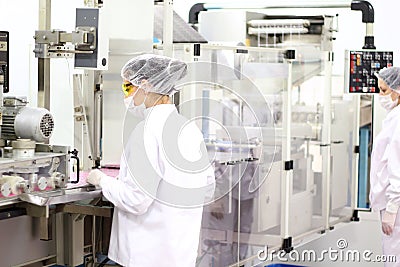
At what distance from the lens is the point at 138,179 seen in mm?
2775

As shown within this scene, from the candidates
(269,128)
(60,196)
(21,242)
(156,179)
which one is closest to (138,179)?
(156,179)

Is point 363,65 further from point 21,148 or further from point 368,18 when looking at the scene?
point 21,148

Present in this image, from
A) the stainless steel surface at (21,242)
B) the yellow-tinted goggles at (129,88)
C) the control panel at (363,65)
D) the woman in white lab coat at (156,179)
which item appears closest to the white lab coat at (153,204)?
the woman in white lab coat at (156,179)

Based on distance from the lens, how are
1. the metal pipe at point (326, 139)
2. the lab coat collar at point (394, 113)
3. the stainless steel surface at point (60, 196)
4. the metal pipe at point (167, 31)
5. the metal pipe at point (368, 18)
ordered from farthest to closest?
the metal pipe at point (368, 18)
the metal pipe at point (326, 139)
the lab coat collar at point (394, 113)
the metal pipe at point (167, 31)
the stainless steel surface at point (60, 196)

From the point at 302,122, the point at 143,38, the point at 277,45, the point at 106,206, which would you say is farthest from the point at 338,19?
the point at 106,206

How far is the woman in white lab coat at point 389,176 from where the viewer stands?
371cm

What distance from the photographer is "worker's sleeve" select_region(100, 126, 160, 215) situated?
2.78 m

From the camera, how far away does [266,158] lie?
3.88 metres

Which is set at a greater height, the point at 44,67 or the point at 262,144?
the point at 44,67

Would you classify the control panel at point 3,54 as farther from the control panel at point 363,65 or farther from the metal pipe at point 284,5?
the metal pipe at point 284,5

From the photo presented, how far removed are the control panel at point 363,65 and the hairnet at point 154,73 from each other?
1.95 metres

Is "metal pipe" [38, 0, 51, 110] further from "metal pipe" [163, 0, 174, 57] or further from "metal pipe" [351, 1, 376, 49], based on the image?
"metal pipe" [351, 1, 376, 49]

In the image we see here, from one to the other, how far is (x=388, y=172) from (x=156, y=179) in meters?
1.48

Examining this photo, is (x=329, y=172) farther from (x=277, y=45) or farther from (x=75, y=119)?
(x=75, y=119)
